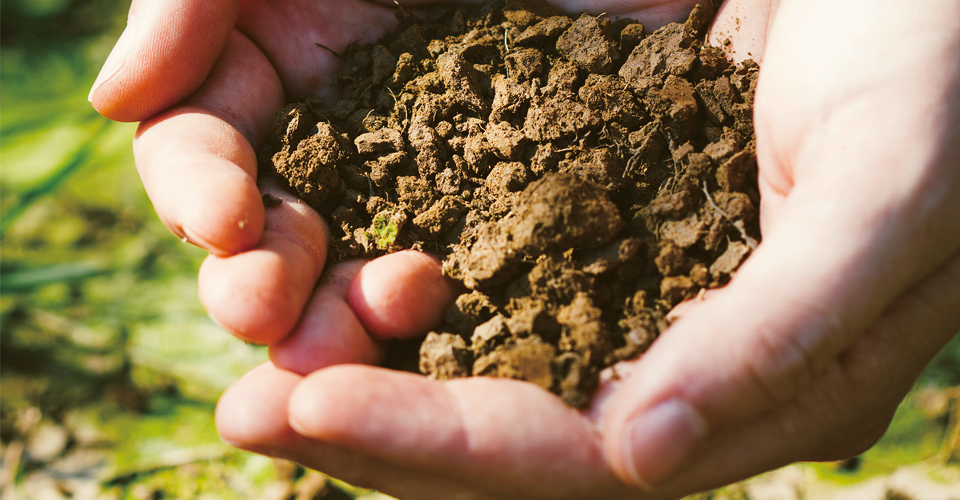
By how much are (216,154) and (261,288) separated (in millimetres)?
500

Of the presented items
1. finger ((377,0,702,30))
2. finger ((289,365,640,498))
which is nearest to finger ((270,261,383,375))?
finger ((289,365,640,498))

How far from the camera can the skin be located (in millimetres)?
1104

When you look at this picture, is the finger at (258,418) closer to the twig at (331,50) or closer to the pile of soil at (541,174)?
the pile of soil at (541,174)

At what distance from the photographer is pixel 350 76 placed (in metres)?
2.09

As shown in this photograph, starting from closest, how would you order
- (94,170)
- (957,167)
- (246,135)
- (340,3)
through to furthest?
(957,167), (246,135), (340,3), (94,170)

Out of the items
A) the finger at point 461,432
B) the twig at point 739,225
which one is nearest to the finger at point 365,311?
the finger at point 461,432

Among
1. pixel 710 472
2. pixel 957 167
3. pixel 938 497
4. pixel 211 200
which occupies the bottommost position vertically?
pixel 938 497

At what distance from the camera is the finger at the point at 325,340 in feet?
4.40

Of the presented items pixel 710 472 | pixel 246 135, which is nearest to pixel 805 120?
pixel 710 472

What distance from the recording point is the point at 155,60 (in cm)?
171

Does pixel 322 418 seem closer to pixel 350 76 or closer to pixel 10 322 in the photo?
pixel 350 76

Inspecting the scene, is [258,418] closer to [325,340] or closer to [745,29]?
[325,340]

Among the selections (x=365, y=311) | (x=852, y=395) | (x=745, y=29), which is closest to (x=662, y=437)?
(x=852, y=395)

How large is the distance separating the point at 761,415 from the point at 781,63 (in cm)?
88
